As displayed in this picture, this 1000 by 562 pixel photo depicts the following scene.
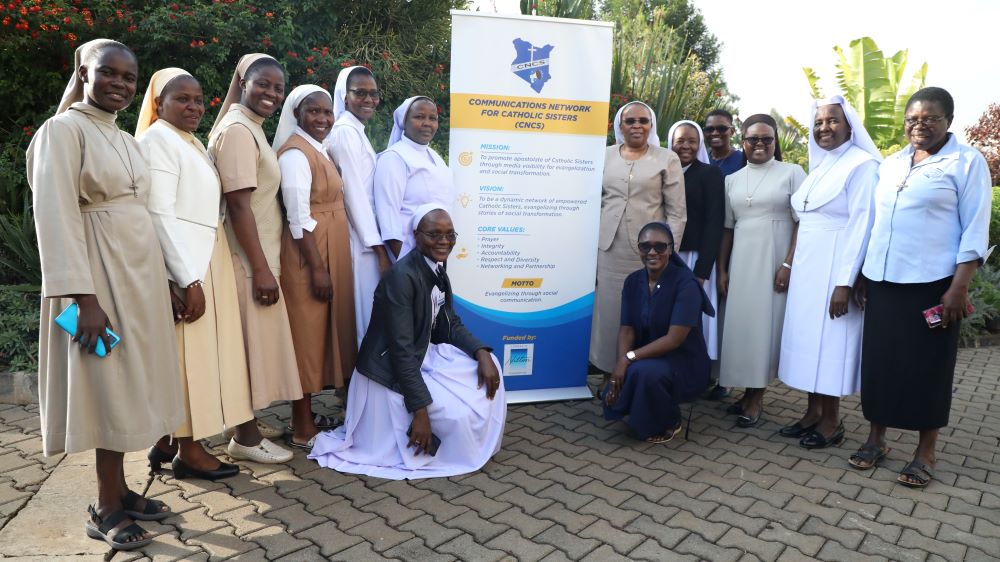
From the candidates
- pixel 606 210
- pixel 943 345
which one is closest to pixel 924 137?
pixel 943 345

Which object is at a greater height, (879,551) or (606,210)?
(606,210)

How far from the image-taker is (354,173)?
4.19 metres

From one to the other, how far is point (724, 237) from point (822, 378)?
4.04 ft

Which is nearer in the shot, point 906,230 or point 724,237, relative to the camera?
point 906,230

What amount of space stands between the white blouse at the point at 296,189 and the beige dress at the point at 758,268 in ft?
9.57

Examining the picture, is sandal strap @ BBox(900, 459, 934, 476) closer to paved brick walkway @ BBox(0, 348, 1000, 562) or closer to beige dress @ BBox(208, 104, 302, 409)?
paved brick walkway @ BBox(0, 348, 1000, 562)

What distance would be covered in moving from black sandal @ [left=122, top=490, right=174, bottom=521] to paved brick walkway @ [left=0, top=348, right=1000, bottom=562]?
45 mm

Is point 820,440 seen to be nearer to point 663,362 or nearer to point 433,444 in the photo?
point 663,362

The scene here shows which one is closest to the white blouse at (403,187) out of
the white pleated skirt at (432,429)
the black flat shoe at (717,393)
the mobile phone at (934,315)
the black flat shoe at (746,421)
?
the white pleated skirt at (432,429)

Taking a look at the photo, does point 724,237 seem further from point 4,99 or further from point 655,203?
point 4,99

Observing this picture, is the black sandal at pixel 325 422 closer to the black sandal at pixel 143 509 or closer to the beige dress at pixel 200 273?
the beige dress at pixel 200 273

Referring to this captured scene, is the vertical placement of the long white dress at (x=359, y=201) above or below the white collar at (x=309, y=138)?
below

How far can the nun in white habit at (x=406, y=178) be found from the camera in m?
4.30

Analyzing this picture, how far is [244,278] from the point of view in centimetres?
367
